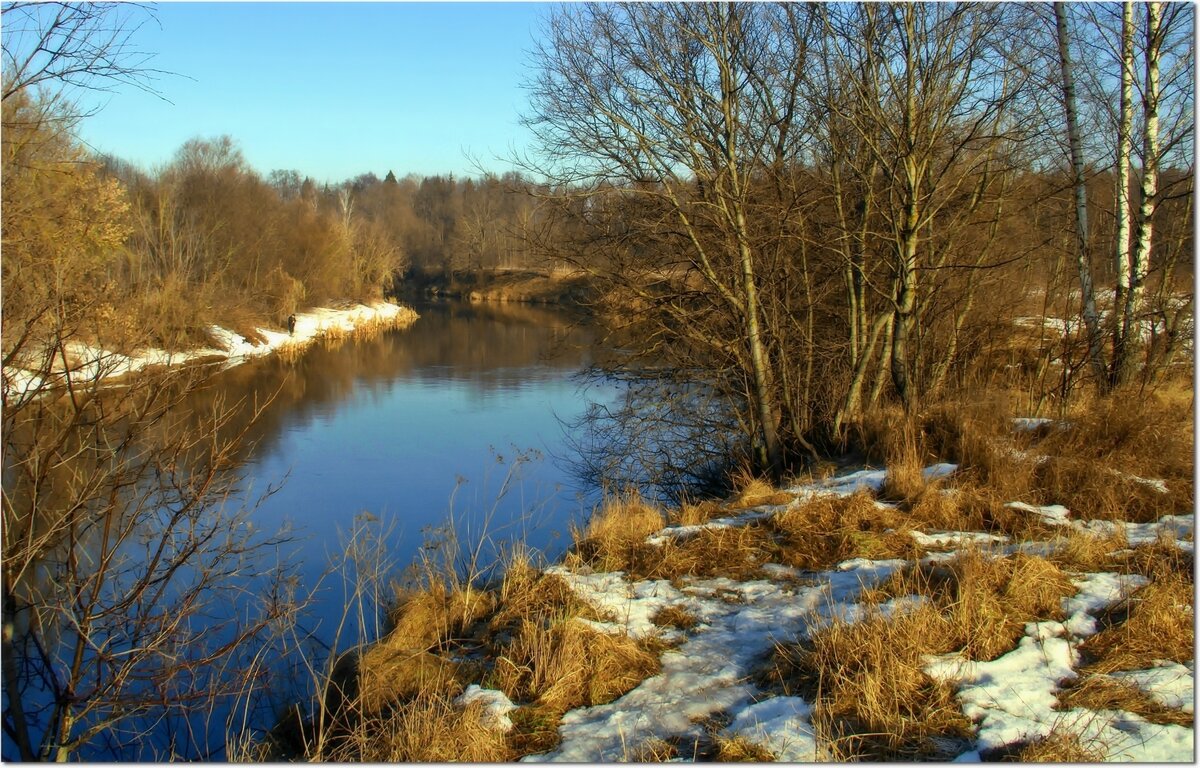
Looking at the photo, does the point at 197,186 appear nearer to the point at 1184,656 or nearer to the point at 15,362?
the point at 15,362

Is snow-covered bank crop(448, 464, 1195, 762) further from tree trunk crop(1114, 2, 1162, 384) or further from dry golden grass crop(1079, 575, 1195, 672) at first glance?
tree trunk crop(1114, 2, 1162, 384)

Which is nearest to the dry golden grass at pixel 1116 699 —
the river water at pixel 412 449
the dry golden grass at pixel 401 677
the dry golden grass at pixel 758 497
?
the dry golden grass at pixel 401 677

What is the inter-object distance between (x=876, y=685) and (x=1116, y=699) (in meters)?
1.01

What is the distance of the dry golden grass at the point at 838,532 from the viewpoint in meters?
5.88

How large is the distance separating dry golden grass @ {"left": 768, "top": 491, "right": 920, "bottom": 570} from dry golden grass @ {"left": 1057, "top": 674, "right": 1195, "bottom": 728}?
73.4 inches

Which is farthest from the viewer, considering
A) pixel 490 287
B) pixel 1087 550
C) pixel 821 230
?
A: pixel 490 287

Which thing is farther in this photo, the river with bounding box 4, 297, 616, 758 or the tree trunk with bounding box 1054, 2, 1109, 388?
the tree trunk with bounding box 1054, 2, 1109, 388

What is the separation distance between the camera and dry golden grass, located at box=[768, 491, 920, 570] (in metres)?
5.88

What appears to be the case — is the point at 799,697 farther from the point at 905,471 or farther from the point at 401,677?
the point at 905,471

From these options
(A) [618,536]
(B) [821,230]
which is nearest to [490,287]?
(B) [821,230]

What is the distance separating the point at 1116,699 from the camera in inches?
144

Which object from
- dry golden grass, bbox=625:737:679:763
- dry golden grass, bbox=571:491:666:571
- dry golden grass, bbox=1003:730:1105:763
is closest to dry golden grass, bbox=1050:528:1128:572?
dry golden grass, bbox=1003:730:1105:763

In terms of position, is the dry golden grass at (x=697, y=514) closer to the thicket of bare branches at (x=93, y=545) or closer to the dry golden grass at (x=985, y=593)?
the dry golden grass at (x=985, y=593)

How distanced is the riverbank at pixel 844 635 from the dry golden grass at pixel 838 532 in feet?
0.07
